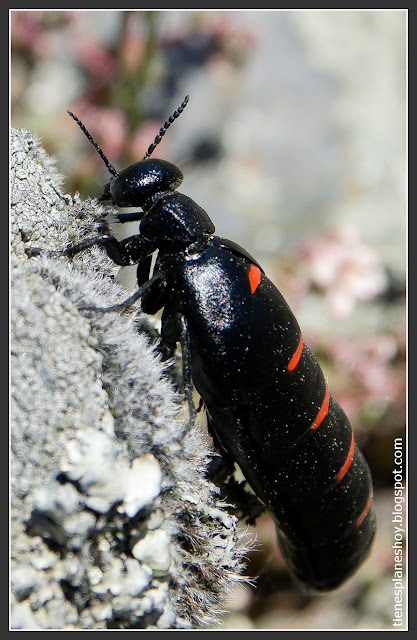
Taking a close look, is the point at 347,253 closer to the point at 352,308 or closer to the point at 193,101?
the point at 352,308

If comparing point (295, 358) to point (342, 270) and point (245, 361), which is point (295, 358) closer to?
point (245, 361)

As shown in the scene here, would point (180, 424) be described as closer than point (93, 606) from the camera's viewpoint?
No

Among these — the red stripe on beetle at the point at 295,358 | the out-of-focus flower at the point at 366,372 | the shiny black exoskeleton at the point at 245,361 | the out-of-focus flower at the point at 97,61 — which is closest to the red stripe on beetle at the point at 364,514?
the shiny black exoskeleton at the point at 245,361

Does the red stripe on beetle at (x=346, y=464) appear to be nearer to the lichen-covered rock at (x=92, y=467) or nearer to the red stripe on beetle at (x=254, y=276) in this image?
the lichen-covered rock at (x=92, y=467)

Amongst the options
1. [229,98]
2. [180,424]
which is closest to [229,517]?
A: [180,424]

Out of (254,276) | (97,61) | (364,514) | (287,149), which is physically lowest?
(364,514)

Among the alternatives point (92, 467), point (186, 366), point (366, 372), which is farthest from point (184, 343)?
point (366, 372)

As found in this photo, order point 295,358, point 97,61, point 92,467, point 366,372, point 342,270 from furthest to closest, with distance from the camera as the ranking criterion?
point 97,61 < point 342,270 < point 366,372 < point 295,358 < point 92,467
